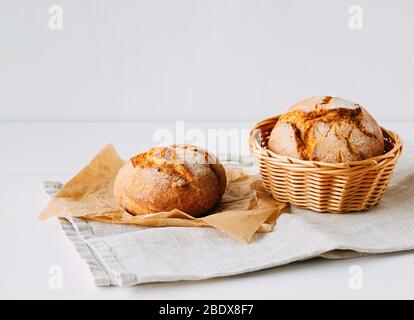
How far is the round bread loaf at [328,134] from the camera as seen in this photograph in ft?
5.24

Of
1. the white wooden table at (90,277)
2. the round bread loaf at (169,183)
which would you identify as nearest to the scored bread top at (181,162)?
the round bread loaf at (169,183)

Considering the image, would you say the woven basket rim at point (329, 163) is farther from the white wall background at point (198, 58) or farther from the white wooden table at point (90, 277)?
the white wall background at point (198, 58)

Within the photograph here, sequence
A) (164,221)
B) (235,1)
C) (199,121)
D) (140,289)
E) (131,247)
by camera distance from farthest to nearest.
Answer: (199,121) → (235,1) → (164,221) → (131,247) → (140,289)

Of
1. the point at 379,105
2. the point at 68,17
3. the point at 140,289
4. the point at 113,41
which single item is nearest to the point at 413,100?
the point at 379,105

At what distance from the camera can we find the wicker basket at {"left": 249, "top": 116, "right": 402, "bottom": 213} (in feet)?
5.11

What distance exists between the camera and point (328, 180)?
5.17ft

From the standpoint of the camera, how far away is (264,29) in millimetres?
2516

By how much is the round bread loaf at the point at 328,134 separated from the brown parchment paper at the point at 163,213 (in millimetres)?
141

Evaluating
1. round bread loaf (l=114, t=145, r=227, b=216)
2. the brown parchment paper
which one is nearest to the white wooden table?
the brown parchment paper

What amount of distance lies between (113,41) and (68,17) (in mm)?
172

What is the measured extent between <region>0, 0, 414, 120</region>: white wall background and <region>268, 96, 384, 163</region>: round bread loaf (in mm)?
881

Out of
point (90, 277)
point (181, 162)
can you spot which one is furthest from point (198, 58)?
point (90, 277)

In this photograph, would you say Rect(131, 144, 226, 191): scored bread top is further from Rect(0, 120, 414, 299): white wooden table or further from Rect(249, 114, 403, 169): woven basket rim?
Rect(0, 120, 414, 299): white wooden table

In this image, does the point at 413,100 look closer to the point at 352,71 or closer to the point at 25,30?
the point at 352,71
